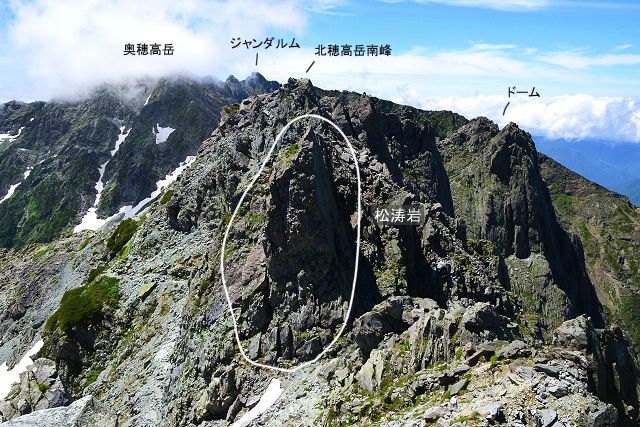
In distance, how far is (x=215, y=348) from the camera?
47.9 meters

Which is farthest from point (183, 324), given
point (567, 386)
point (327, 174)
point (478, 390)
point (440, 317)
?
A: point (567, 386)

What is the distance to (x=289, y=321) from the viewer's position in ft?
156

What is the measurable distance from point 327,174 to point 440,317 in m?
23.1

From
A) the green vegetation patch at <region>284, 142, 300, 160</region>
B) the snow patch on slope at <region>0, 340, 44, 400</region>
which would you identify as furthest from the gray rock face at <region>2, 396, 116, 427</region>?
the green vegetation patch at <region>284, 142, 300, 160</region>

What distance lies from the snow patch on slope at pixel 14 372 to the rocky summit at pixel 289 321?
5.87ft

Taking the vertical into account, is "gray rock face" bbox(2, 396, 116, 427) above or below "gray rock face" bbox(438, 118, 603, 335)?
below

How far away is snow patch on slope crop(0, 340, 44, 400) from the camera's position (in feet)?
237

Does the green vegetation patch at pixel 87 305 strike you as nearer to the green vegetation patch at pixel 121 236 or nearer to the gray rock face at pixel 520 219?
the green vegetation patch at pixel 121 236

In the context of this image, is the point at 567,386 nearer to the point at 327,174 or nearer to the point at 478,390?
the point at 478,390

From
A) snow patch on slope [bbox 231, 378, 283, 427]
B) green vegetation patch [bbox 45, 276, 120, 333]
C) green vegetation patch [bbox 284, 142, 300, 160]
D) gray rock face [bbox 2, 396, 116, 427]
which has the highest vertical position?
green vegetation patch [bbox 284, 142, 300, 160]

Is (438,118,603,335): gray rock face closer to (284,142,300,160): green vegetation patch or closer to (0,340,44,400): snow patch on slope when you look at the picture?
(284,142,300,160): green vegetation patch

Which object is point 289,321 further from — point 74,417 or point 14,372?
point 14,372

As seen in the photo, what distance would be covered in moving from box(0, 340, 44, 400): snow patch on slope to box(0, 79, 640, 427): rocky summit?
1788 millimetres

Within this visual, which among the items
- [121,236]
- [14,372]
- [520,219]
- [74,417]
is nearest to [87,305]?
[14,372]
